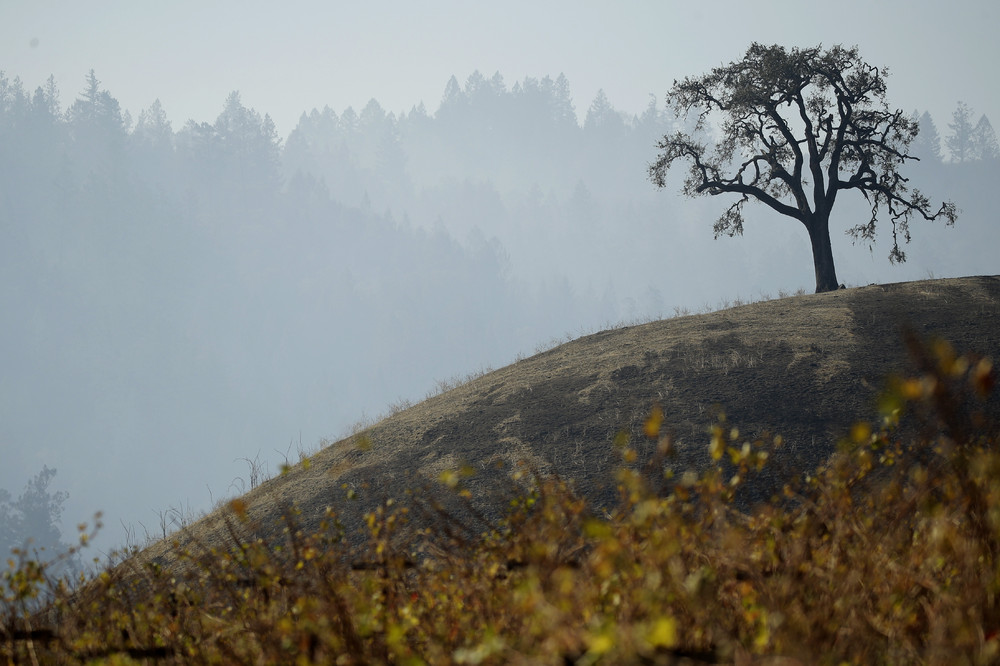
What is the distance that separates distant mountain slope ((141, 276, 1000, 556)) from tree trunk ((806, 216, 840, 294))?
3979 millimetres

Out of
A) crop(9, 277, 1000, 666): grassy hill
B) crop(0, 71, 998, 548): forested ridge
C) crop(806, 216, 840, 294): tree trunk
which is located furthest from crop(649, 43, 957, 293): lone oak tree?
crop(0, 71, 998, 548): forested ridge

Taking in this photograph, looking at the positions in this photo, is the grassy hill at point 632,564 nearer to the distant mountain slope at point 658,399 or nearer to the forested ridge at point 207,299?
the distant mountain slope at point 658,399

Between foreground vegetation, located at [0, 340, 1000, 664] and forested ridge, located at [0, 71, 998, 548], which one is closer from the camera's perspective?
foreground vegetation, located at [0, 340, 1000, 664]

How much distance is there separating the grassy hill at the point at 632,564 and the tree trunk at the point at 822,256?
9.19 meters

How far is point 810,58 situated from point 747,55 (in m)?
1.74

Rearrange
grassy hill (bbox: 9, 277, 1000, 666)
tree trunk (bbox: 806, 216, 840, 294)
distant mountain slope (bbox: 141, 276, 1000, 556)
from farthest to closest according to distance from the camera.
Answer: tree trunk (bbox: 806, 216, 840, 294) → distant mountain slope (bbox: 141, 276, 1000, 556) → grassy hill (bbox: 9, 277, 1000, 666)

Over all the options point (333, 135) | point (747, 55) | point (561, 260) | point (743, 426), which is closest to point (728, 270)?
point (561, 260)

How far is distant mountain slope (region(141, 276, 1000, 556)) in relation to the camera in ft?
35.8

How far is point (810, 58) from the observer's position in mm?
21203

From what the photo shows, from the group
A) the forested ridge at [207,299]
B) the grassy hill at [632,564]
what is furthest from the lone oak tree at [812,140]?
the forested ridge at [207,299]

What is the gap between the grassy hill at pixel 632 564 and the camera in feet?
9.48

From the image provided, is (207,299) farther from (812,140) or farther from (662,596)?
(662,596)

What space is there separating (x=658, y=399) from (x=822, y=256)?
11211 millimetres

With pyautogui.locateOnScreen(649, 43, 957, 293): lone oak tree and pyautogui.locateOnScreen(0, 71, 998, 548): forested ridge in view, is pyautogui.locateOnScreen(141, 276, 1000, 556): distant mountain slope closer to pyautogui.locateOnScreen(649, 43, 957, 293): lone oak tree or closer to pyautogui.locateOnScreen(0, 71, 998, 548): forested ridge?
pyautogui.locateOnScreen(649, 43, 957, 293): lone oak tree
